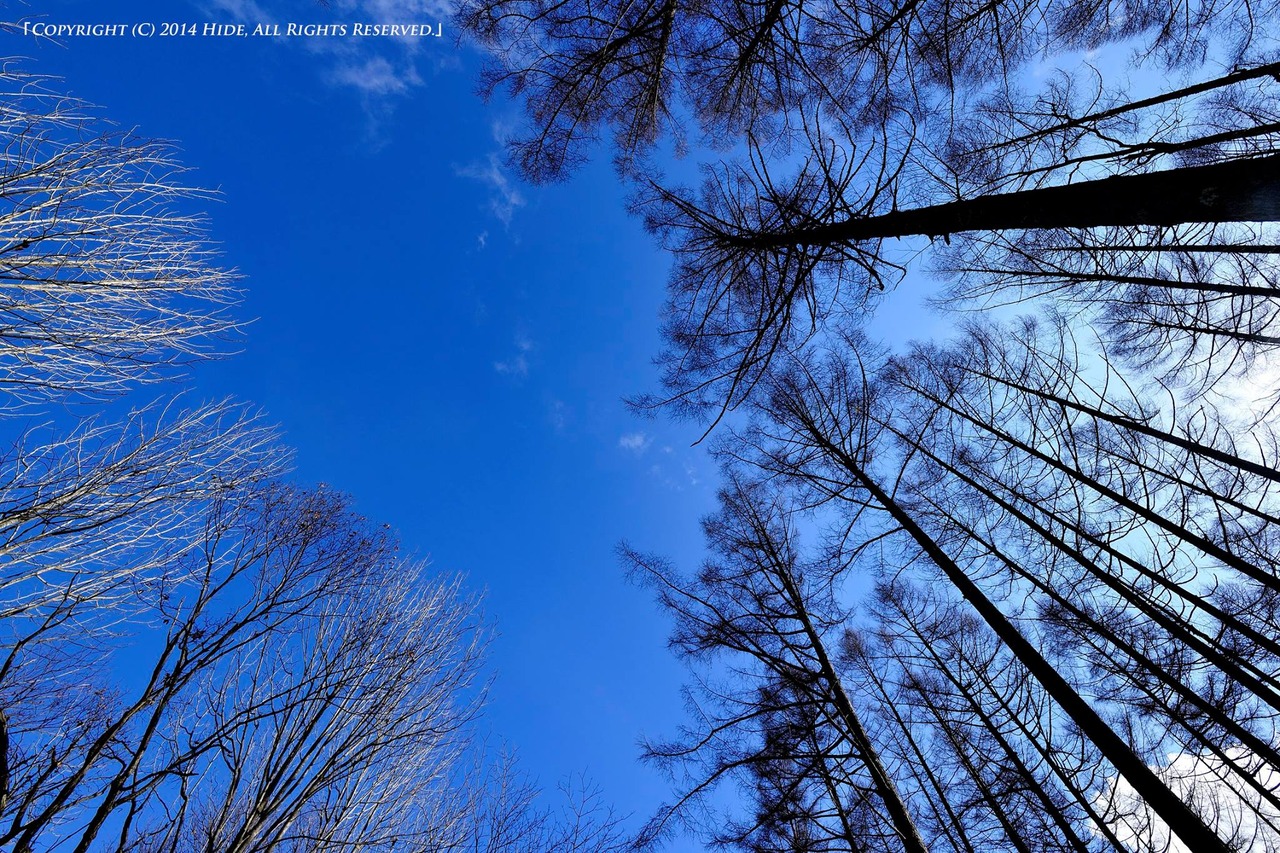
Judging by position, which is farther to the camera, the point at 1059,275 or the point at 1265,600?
the point at 1059,275

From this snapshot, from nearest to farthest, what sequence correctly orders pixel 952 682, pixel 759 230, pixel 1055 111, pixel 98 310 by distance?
pixel 98 310
pixel 759 230
pixel 1055 111
pixel 952 682

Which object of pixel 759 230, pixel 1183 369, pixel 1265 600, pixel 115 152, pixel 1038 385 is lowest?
pixel 1265 600

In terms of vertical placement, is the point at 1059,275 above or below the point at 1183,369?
above

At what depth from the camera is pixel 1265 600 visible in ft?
17.0

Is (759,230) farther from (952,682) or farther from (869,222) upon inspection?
(952,682)

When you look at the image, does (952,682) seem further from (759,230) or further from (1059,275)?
(759,230)

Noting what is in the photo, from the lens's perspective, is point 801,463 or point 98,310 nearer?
point 98,310

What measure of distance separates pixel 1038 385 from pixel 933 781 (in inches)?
234

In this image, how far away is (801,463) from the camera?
21.2 feet

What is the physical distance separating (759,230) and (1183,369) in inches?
294

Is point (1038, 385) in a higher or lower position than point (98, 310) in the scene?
higher

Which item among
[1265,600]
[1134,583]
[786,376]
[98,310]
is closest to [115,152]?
[98,310]

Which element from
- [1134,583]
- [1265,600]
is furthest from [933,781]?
[1265,600]

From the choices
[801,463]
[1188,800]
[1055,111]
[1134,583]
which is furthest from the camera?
[801,463]
